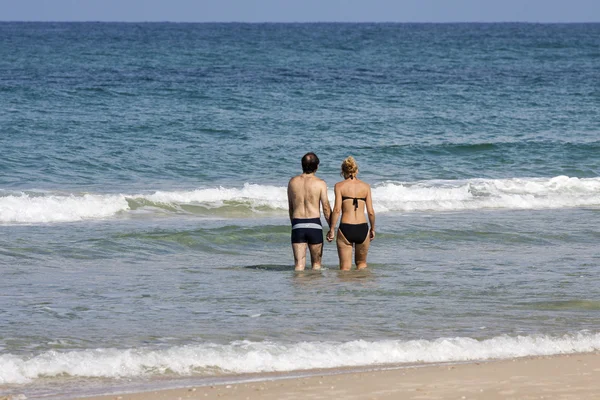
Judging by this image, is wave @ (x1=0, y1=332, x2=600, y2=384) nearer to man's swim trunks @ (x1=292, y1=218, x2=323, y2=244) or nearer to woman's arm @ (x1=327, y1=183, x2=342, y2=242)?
woman's arm @ (x1=327, y1=183, x2=342, y2=242)

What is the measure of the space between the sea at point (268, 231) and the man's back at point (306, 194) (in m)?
0.67

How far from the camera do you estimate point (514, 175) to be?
1856cm

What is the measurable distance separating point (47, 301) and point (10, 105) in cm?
1830

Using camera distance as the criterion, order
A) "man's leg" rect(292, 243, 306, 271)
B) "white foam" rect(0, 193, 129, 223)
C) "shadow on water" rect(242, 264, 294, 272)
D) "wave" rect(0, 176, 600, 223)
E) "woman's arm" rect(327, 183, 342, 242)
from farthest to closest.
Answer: "wave" rect(0, 176, 600, 223) → "white foam" rect(0, 193, 129, 223) → "shadow on water" rect(242, 264, 294, 272) → "man's leg" rect(292, 243, 306, 271) → "woman's arm" rect(327, 183, 342, 242)

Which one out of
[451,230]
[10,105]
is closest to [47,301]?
[451,230]

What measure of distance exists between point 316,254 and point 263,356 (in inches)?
120

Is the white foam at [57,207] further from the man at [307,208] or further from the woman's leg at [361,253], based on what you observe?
the woman's leg at [361,253]

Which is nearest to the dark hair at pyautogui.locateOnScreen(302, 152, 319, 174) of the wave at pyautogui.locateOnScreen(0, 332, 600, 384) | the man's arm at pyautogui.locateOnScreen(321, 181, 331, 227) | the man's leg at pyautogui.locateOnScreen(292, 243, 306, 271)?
the man's arm at pyautogui.locateOnScreen(321, 181, 331, 227)

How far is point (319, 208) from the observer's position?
9.46 m

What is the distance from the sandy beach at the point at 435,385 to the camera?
5742mm

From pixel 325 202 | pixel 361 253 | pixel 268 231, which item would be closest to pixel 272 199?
pixel 268 231

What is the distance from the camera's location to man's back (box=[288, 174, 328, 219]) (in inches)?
368

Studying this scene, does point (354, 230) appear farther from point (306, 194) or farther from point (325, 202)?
point (306, 194)

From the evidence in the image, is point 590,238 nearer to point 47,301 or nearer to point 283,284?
point 283,284
